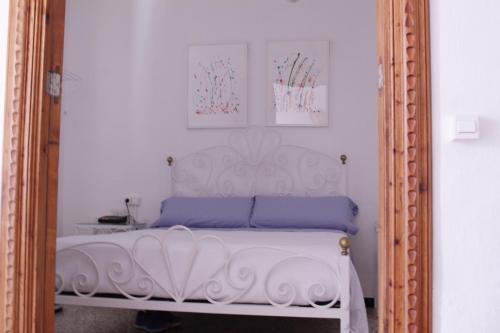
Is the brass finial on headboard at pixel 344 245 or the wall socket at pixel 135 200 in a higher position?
the wall socket at pixel 135 200

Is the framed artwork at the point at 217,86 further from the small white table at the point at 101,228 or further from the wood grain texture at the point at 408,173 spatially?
the wood grain texture at the point at 408,173

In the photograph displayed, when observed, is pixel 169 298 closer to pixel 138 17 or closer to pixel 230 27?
pixel 230 27

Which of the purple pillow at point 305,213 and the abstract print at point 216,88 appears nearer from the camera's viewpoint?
the purple pillow at point 305,213

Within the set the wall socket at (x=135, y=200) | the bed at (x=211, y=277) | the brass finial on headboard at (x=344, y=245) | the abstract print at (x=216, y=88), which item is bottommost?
the bed at (x=211, y=277)

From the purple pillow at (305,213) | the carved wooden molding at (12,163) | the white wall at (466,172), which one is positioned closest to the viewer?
the white wall at (466,172)

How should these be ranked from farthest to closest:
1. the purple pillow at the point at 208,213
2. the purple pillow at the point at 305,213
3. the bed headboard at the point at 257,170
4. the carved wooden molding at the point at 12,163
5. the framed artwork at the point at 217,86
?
the framed artwork at the point at 217,86 → the bed headboard at the point at 257,170 → the purple pillow at the point at 208,213 → the purple pillow at the point at 305,213 → the carved wooden molding at the point at 12,163

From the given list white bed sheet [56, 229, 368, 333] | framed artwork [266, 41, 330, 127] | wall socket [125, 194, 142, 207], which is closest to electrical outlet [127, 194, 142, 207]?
wall socket [125, 194, 142, 207]

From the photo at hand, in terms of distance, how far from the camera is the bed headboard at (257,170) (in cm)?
390

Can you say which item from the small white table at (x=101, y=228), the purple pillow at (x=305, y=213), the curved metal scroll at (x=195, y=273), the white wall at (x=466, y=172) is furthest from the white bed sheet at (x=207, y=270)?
the small white table at (x=101, y=228)

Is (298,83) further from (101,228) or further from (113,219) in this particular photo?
(101,228)

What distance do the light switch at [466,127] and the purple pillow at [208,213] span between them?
8.33 ft

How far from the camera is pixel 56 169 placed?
4.91ft

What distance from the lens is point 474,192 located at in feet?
3.86

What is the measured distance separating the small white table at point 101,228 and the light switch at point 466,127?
312cm
